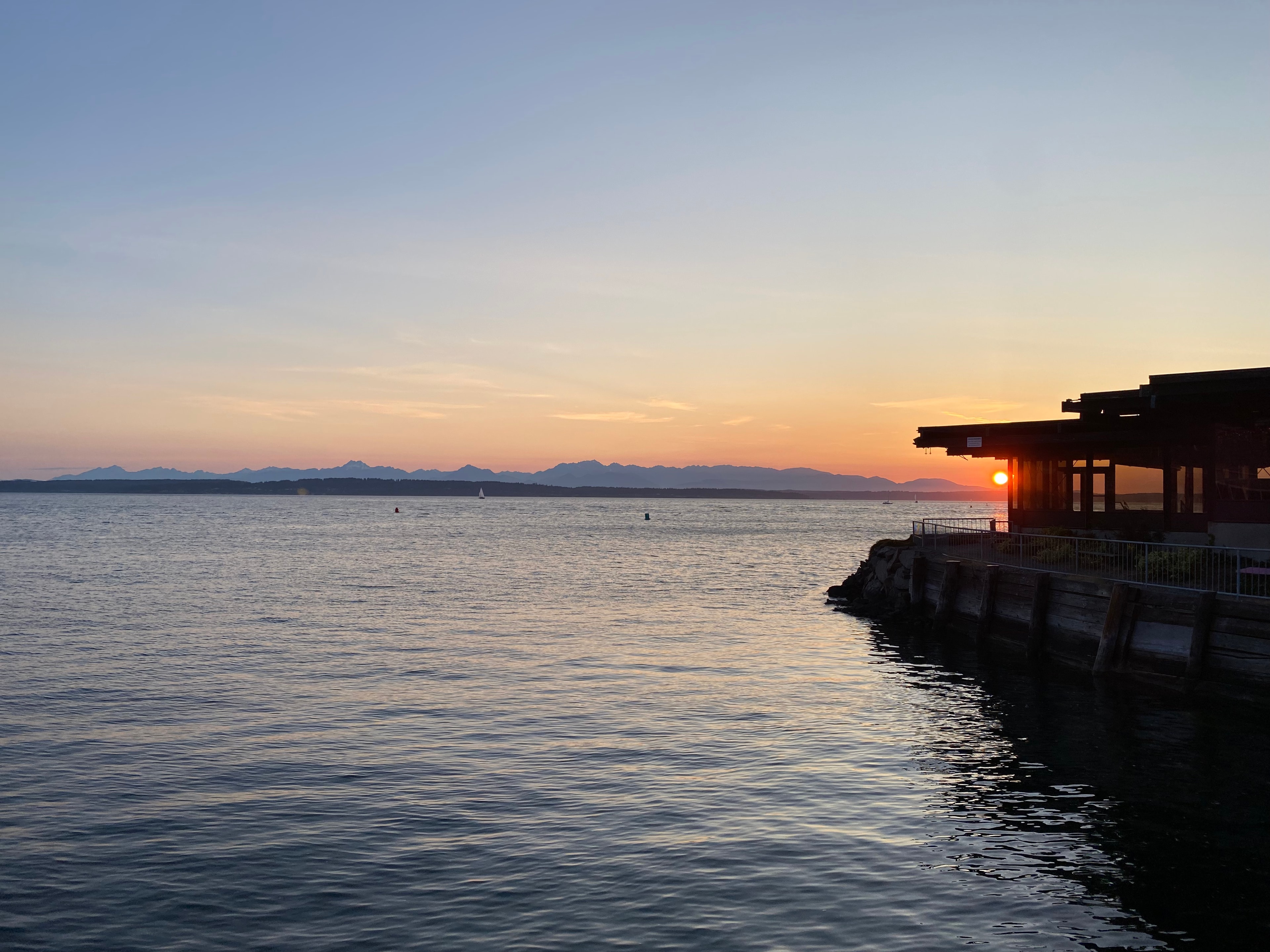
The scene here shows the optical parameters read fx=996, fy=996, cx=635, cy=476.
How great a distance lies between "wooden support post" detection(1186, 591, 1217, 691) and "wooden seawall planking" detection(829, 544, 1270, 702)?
0.06 ft

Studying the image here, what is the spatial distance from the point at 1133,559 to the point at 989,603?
5.24 metres

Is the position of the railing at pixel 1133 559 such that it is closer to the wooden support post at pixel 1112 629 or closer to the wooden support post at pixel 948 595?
the wooden support post at pixel 1112 629

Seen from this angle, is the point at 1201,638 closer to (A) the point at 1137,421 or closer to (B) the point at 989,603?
(B) the point at 989,603

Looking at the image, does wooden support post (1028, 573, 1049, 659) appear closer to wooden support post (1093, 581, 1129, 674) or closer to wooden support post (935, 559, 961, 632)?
wooden support post (1093, 581, 1129, 674)

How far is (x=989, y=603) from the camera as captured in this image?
3194cm

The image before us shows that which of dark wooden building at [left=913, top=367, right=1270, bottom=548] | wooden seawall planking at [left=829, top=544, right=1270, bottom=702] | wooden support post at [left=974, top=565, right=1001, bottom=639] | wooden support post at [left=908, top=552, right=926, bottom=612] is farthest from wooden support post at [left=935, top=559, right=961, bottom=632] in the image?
dark wooden building at [left=913, top=367, right=1270, bottom=548]

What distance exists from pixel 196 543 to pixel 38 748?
79553 millimetres

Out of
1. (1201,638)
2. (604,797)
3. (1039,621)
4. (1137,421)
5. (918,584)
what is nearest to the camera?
(604,797)

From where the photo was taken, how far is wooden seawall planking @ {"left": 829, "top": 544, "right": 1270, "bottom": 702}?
20.8 meters

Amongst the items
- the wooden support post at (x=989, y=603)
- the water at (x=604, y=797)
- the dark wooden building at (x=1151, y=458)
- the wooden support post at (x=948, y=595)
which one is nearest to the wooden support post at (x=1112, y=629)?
the water at (x=604, y=797)

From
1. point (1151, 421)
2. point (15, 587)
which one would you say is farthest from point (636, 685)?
point (15, 587)

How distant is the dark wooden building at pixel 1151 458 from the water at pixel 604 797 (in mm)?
7768

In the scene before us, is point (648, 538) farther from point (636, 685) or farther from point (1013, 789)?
point (1013, 789)

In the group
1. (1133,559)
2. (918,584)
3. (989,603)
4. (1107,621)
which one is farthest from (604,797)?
(918,584)
